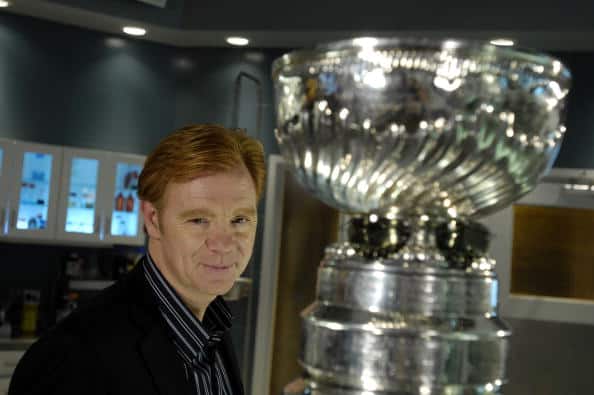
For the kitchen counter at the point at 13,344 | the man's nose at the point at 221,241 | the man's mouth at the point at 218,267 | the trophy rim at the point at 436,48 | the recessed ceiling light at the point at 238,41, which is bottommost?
the kitchen counter at the point at 13,344

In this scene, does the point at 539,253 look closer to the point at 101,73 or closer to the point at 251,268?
the point at 251,268

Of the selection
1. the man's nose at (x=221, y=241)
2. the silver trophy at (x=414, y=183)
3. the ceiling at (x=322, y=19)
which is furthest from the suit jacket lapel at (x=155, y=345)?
the ceiling at (x=322, y=19)

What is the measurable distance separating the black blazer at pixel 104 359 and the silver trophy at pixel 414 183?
0.83 metres

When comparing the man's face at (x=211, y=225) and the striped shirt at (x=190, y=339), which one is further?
the striped shirt at (x=190, y=339)

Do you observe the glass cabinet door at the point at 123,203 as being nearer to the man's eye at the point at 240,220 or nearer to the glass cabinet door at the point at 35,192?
the glass cabinet door at the point at 35,192

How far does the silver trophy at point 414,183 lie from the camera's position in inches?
15.5

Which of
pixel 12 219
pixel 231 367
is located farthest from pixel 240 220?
pixel 12 219

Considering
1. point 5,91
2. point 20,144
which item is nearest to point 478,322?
point 20,144

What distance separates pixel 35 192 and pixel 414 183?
487 centimetres

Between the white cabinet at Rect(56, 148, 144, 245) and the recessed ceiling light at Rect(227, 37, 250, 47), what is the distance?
40.2 inches

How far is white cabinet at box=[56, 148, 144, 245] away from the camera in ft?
16.6

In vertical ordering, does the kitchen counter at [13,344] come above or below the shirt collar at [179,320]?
below

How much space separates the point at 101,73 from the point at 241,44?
100cm

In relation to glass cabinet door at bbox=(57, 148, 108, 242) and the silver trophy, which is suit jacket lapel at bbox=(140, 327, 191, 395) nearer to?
the silver trophy
